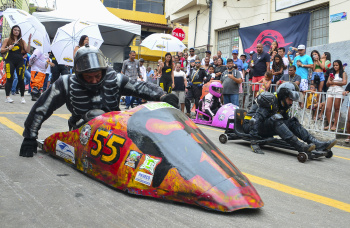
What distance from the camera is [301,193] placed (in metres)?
3.39

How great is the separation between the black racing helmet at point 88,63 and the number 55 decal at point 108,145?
0.66m

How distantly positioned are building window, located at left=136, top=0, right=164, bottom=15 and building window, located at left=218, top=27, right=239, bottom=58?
24335 millimetres

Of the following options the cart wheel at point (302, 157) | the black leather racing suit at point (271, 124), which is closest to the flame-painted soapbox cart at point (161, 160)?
the cart wheel at point (302, 157)

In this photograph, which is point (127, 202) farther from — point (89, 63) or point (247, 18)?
point (247, 18)

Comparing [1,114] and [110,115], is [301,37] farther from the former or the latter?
[110,115]

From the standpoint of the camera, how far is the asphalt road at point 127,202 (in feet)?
7.54

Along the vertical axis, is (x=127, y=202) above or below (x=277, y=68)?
below

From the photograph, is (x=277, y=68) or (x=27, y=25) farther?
(x=27, y=25)

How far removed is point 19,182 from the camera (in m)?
2.99

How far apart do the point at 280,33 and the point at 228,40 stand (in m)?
6.28

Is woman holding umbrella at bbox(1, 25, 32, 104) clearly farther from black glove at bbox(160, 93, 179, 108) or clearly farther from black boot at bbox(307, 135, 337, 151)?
black boot at bbox(307, 135, 337, 151)

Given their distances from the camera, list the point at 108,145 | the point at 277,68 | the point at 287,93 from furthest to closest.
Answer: the point at 277,68
the point at 287,93
the point at 108,145

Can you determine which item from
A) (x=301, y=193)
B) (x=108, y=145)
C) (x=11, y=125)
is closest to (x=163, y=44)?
(x=11, y=125)

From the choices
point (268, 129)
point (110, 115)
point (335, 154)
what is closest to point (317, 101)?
point (335, 154)
